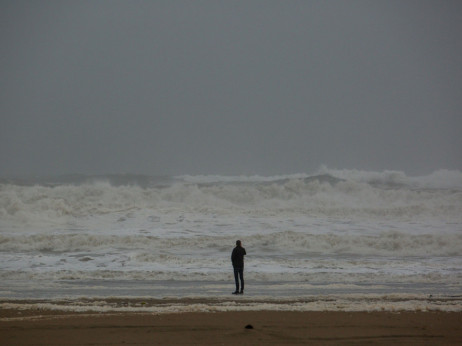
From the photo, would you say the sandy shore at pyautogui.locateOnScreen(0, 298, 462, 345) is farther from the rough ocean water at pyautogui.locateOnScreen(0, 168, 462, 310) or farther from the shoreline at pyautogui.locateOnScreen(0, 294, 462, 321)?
the rough ocean water at pyautogui.locateOnScreen(0, 168, 462, 310)

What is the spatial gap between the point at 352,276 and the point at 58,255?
373 inches

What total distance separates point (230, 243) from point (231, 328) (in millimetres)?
15614

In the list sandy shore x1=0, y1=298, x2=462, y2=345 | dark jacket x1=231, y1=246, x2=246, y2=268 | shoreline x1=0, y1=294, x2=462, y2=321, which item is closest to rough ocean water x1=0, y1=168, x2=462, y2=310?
shoreline x1=0, y1=294, x2=462, y2=321

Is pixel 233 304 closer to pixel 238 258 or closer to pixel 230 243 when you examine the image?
pixel 238 258

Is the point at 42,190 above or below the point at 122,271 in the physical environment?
above

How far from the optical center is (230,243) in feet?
75.9

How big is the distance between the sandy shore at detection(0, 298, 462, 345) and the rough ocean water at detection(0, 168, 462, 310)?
2.27 meters

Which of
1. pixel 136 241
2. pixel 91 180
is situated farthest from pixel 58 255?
pixel 91 180

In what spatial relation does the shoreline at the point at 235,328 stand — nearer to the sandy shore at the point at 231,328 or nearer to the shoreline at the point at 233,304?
the sandy shore at the point at 231,328

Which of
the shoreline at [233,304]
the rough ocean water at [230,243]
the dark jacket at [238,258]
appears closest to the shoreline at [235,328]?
the shoreline at [233,304]

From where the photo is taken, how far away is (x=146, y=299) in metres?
11.6

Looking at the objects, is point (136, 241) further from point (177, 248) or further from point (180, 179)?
point (180, 179)

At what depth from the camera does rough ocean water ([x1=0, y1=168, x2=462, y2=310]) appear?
14312 mm

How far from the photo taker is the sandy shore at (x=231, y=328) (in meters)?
6.80
